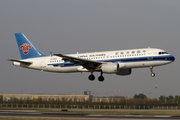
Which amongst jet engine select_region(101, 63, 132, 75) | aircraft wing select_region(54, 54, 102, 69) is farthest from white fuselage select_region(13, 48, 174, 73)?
aircraft wing select_region(54, 54, 102, 69)

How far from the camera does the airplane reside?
46.8 meters

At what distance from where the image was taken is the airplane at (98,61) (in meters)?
46.8

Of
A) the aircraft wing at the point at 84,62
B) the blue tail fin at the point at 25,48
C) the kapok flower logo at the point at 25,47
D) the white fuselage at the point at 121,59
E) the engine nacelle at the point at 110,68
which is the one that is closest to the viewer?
the white fuselage at the point at 121,59

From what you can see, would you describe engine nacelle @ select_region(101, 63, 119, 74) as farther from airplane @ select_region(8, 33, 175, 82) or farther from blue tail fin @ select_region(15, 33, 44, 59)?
blue tail fin @ select_region(15, 33, 44, 59)

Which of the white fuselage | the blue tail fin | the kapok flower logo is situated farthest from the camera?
the kapok flower logo

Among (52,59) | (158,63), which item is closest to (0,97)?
(52,59)

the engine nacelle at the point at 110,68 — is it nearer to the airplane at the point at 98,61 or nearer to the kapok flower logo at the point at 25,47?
the airplane at the point at 98,61

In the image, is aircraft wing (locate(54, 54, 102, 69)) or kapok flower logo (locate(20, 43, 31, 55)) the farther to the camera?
kapok flower logo (locate(20, 43, 31, 55))

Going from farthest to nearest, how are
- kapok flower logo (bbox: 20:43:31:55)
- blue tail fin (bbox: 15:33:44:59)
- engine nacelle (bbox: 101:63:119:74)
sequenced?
kapok flower logo (bbox: 20:43:31:55) → blue tail fin (bbox: 15:33:44:59) → engine nacelle (bbox: 101:63:119:74)

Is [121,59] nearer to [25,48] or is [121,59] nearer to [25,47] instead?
[25,48]

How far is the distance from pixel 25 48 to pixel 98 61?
16134 mm

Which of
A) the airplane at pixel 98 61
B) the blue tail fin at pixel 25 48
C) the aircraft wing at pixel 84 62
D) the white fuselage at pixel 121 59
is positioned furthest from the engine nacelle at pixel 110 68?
the blue tail fin at pixel 25 48

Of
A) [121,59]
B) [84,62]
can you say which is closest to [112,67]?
[121,59]

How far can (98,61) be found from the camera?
49750mm
